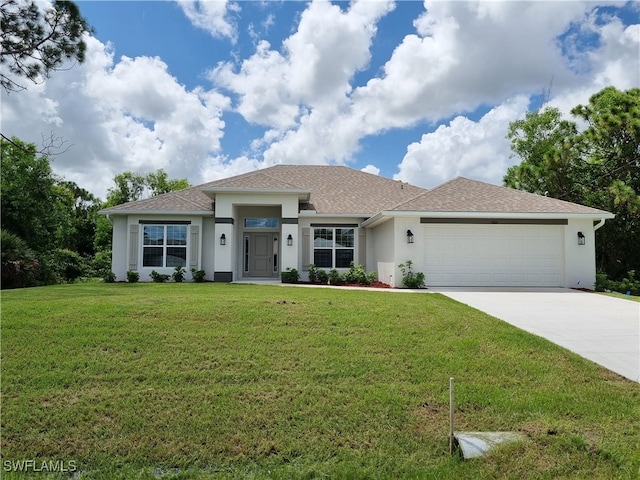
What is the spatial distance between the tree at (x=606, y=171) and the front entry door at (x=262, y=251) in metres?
14.3

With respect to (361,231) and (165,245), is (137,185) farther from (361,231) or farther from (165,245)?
(361,231)

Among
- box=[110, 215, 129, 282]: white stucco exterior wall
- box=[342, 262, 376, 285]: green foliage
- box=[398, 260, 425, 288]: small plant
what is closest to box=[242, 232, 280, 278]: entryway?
box=[342, 262, 376, 285]: green foliage

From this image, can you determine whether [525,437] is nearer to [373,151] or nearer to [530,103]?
[373,151]

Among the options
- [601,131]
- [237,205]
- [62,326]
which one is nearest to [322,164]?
[237,205]

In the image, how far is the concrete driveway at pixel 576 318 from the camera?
6000 mm

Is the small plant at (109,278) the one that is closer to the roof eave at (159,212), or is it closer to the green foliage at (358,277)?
the roof eave at (159,212)

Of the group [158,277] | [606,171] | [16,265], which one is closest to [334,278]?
[158,277]

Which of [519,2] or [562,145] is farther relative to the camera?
[562,145]

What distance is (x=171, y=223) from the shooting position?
1681 centimetres

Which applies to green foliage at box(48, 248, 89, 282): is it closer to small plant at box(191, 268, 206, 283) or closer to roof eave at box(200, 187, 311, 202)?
small plant at box(191, 268, 206, 283)

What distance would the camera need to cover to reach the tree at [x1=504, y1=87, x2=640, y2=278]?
65.4ft

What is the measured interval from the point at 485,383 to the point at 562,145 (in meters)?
21.6

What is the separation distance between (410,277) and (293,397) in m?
9.98

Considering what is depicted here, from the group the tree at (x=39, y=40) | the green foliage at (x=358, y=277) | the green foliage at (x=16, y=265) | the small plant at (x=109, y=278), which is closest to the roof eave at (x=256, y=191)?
the green foliage at (x=358, y=277)
